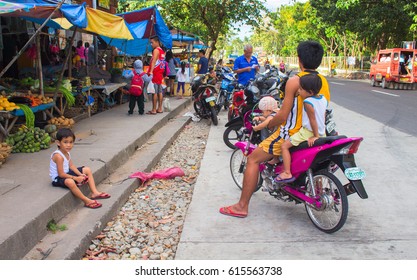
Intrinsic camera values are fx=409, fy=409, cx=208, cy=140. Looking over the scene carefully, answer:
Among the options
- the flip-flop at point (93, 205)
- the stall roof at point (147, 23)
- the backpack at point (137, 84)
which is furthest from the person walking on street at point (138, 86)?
the flip-flop at point (93, 205)

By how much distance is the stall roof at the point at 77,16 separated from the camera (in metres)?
5.77

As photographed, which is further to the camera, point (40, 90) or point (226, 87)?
point (226, 87)

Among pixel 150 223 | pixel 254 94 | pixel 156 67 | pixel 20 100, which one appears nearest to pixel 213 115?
pixel 156 67

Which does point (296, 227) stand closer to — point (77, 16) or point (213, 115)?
point (77, 16)

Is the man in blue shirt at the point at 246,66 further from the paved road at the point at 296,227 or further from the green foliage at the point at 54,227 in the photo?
the green foliage at the point at 54,227

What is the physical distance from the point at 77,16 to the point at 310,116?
4243 millimetres

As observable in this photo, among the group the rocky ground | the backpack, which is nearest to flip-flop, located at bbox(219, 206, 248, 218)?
the rocky ground

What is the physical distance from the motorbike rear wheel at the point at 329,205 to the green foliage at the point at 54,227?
7.45 ft

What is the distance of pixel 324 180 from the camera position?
378cm

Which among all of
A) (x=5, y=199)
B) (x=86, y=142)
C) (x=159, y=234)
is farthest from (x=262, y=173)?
(x=86, y=142)

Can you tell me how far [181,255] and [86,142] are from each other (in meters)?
3.71

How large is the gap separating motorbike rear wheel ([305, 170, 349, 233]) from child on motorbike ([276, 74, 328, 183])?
32 centimetres

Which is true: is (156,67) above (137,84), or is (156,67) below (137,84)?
above

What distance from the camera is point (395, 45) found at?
103 ft
